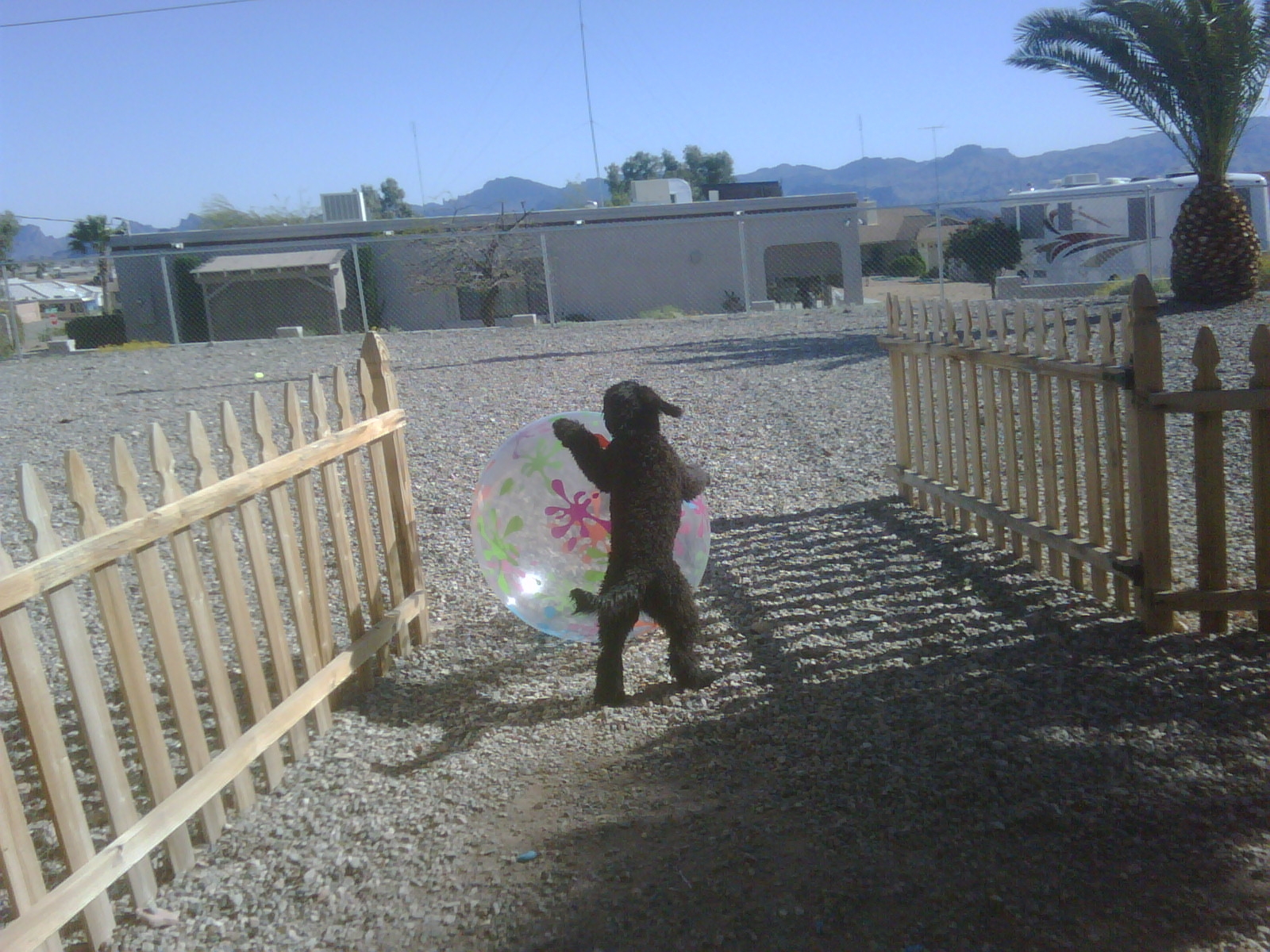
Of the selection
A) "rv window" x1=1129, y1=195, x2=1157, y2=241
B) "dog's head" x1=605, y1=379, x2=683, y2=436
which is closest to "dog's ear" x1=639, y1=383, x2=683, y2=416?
"dog's head" x1=605, y1=379, x2=683, y2=436

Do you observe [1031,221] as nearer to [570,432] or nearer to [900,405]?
[900,405]

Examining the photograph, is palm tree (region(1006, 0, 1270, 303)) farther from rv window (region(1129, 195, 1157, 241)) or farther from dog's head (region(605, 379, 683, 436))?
dog's head (region(605, 379, 683, 436))

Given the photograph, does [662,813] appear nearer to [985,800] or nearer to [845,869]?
[845,869]

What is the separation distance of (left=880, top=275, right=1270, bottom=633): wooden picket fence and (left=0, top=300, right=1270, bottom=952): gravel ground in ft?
0.61

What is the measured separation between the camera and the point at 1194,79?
1421 centimetres

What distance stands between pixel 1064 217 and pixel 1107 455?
21.8 m

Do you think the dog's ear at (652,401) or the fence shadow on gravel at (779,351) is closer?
the dog's ear at (652,401)

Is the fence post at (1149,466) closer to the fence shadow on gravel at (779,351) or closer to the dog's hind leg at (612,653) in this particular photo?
the dog's hind leg at (612,653)

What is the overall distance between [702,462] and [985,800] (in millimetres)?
4950

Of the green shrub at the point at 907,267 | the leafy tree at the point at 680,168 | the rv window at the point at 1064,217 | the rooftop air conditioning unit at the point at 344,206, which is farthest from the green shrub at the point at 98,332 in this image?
the leafy tree at the point at 680,168

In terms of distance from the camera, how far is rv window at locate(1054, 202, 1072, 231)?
2410 cm

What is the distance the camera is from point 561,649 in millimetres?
4855

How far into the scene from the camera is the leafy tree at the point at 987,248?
27000 mm

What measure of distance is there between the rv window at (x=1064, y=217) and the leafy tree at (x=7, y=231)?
163 feet
